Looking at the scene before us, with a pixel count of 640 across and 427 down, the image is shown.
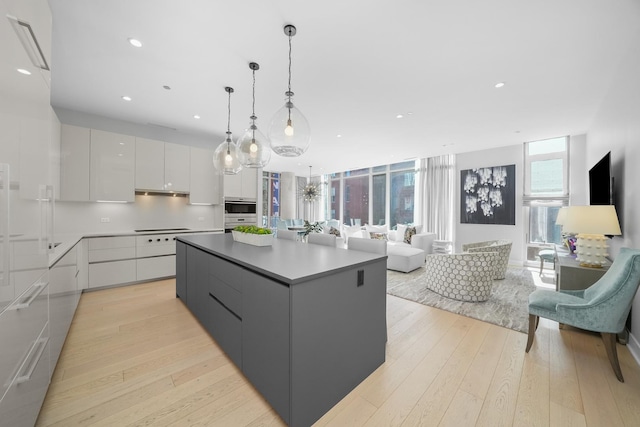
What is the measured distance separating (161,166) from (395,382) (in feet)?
15.4

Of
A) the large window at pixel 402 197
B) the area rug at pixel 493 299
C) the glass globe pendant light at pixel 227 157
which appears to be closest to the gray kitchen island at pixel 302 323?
the glass globe pendant light at pixel 227 157

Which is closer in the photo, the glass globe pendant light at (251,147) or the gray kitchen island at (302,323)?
the gray kitchen island at (302,323)

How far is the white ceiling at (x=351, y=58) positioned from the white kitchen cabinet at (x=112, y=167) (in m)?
0.44

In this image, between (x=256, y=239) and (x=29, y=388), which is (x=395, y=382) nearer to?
(x=256, y=239)

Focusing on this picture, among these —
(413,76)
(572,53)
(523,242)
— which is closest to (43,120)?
(413,76)

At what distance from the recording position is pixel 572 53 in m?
2.36

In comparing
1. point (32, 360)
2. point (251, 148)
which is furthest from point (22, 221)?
point (251, 148)

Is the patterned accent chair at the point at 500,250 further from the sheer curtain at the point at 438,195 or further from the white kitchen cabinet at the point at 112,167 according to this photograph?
the white kitchen cabinet at the point at 112,167

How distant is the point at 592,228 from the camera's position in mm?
2346

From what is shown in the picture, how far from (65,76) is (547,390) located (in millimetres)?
5480

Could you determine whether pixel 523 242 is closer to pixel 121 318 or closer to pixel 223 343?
pixel 223 343

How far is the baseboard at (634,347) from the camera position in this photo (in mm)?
2045

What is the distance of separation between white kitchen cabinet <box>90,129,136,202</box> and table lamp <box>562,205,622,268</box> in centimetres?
590

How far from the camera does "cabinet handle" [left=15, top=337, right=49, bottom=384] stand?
1.13m
